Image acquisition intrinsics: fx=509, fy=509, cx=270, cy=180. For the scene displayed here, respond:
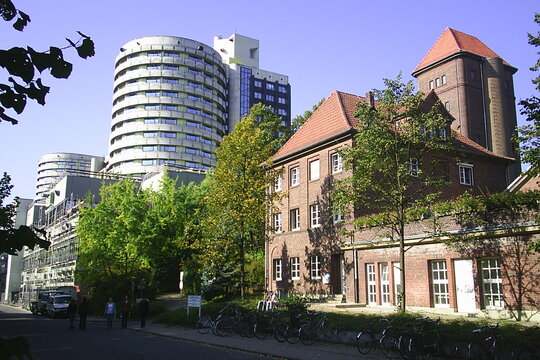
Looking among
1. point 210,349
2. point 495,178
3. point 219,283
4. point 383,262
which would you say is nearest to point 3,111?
point 210,349

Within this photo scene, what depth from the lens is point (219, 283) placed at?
1326 inches

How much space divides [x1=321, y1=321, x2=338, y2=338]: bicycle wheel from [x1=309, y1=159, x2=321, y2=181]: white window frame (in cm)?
1647

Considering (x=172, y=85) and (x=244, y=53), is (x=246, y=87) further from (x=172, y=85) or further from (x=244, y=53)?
(x=172, y=85)

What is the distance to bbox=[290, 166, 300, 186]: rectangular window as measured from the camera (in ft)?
118

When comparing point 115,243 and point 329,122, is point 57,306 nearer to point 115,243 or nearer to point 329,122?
point 115,243

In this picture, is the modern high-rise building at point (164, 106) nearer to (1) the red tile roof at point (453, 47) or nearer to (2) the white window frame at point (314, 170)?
(1) the red tile roof at point (453, 47)

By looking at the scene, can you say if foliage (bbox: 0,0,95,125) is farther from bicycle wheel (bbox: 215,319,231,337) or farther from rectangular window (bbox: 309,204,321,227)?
rectangular window (bbox: 309,204,321,227)

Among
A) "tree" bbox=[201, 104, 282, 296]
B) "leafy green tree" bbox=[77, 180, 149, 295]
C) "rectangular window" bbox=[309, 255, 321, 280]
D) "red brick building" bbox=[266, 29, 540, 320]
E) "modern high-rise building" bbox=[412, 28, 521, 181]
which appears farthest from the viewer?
"modern high-rise building" bbox=[412, 28, 521, 181]

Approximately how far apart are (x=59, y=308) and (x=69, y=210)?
1409 inches

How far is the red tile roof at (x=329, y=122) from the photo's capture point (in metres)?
33.1

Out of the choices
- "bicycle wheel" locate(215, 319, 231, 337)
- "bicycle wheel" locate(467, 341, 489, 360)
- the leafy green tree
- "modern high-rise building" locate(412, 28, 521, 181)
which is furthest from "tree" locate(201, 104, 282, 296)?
"modern high-rise building" locate(412, 28, 521, 181)

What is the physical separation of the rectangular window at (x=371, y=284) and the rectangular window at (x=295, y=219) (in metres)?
8.86

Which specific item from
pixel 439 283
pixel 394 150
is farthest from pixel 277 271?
pixel 394 150

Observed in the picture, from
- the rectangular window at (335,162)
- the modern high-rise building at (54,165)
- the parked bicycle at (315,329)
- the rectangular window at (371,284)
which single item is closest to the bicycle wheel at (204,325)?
the parked bicycle at (315,329)
